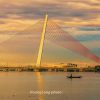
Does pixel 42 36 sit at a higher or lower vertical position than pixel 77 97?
higher

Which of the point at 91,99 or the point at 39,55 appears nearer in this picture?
the point at 91,99

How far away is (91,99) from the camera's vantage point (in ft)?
94.9

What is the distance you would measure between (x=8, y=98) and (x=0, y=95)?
2.53 m

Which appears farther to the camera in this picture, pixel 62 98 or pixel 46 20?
pixel 46 20

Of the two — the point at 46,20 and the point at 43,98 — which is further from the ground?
the point at 46,20

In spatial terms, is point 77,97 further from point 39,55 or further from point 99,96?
point 39,55

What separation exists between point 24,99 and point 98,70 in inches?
3507

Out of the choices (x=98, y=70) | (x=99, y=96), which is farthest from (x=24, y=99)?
(x=98, y=70)

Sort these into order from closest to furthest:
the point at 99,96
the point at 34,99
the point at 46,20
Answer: the point at 34,99
the point at 99,96
the point at 46,20

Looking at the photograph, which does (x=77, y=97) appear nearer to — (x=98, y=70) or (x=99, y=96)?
(x=99, y=96)

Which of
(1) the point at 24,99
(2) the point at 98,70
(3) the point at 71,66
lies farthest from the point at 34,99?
(2) the point at 98,70

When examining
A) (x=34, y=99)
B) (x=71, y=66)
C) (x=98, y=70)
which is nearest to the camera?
(x=34, y=99)

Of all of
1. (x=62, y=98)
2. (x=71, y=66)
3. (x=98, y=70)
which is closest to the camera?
(x=62, y=98)

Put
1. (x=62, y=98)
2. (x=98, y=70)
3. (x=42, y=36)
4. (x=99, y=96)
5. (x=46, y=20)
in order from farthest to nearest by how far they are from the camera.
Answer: (x=98, y=70) < (x=42, y=36) < (x=46, y=20) < (x=99, y=96) < (x=62, y=98)
